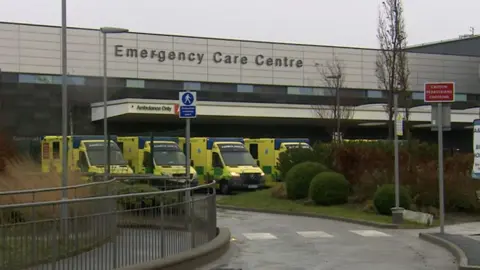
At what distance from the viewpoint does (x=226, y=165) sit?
35656 millimetres

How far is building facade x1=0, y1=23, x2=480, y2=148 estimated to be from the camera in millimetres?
54406

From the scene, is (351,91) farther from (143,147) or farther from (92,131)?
(143,147)

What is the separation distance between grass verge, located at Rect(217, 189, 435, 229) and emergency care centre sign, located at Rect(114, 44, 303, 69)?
31.4m

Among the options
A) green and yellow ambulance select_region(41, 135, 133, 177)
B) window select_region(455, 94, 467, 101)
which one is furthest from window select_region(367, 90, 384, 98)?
green and yellow ambulance select_region(41, 135, 133, 177)

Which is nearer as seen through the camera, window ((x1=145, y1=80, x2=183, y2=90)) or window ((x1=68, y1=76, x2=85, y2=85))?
window ((x1=68, y1=76, x2=85, y2=85))

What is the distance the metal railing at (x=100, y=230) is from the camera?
809 cm

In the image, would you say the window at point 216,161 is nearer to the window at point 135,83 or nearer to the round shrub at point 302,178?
the round shrub at point 302,178

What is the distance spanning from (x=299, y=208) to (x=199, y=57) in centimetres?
3854

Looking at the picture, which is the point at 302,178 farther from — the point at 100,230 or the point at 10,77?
the point at 10,77

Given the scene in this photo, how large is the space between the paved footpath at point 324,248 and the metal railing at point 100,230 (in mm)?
1028

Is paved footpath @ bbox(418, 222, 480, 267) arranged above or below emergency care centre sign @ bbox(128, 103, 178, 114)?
below

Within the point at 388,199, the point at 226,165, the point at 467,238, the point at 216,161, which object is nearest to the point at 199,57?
the point at 216,161

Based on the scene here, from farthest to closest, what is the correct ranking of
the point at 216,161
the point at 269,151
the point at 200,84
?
the point at 200,84
the point at 269,151
the point at 216,161

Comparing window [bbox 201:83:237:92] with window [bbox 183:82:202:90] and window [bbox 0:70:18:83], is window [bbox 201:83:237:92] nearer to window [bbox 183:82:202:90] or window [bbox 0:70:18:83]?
window [bbox 183:82:202:90]
